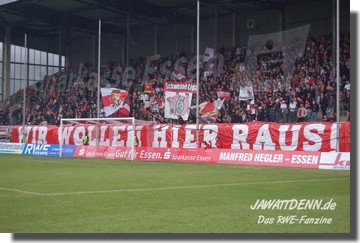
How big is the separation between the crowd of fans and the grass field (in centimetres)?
595

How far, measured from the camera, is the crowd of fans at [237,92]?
23.0m

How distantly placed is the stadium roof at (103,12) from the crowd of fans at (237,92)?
260 cm

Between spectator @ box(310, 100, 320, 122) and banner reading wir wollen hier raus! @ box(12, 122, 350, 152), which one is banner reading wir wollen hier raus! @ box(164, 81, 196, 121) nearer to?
banner reading wir wollen hier raus! @ box(12, 122, 350, 152)

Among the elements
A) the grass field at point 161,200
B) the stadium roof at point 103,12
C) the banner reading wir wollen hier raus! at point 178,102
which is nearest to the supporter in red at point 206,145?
the banner reading wir wollen hier raus! at point 178,102

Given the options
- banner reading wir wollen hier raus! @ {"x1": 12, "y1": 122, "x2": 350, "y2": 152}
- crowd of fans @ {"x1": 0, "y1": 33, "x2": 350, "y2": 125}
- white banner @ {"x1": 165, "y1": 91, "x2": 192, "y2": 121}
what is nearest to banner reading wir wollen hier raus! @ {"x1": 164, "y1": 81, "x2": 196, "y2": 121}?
white banner @ {"x1": 165, "y1": 91, "x2": 192, "y2": 121}

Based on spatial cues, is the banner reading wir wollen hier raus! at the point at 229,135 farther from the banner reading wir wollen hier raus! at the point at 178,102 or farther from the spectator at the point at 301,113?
the banner reading wir wollen hier raus! at the point at 178,102

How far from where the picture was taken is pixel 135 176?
54.4 feet

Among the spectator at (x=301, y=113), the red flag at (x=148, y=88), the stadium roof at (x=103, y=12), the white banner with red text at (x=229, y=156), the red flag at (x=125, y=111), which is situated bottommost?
the white banner with red text at (x=229, y=156)

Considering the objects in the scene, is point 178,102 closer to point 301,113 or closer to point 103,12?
point 301,113

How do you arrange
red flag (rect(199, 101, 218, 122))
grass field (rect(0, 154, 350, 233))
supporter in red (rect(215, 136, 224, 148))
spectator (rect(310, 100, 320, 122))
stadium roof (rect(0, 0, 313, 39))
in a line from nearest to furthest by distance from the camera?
grass field (rect(0, 154, 350, 233)) < spectator (rect(310, 100, 320, 122)) < supporter in red (rect(215, 136, 224, 148)) < red flag (rect(199, 101, 218, 122)) < stadium roof (rect(0, 0, 313, 39))

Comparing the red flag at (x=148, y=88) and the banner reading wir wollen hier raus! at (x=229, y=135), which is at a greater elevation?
the red flag at (x=148, y=88)

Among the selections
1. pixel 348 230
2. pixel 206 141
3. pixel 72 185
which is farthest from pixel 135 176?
pixel 206 141

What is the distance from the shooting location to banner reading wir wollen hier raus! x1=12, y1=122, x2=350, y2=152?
881 inches

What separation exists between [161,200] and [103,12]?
26.1m
